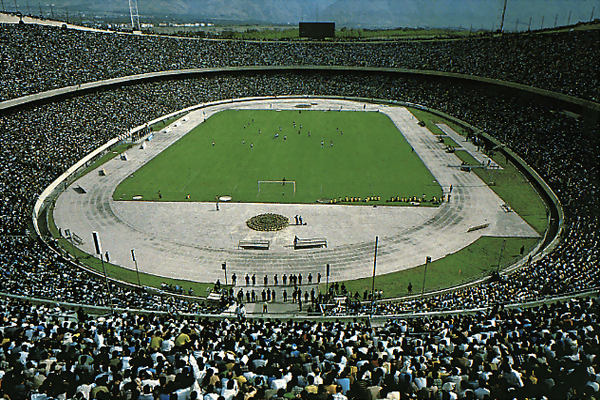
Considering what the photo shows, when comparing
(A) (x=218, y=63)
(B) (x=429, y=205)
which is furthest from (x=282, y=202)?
(A) (x=218, y=63)

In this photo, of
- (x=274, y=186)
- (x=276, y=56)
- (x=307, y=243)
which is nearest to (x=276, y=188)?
(x=274, y=186)

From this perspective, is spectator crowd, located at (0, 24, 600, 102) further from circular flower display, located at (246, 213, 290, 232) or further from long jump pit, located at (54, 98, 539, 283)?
circular flower display, located at (246, 213, 290, 232)

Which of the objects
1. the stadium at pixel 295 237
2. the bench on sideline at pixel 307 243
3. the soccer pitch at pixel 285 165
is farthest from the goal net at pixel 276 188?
the bench on sideline at pixel 307 243

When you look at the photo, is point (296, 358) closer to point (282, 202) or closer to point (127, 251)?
point (127, 251)

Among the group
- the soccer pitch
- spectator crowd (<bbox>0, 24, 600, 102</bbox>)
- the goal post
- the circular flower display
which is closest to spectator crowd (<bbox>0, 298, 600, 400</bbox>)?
the circular flower display

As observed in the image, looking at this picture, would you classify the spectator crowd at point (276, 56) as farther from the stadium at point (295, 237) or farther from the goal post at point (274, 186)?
the goal post at point (274, 186)

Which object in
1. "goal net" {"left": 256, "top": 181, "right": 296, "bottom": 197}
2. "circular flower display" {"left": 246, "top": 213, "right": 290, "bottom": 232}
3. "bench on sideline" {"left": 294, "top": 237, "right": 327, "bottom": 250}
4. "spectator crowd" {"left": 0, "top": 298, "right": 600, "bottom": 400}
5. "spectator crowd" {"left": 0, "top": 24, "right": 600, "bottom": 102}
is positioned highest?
"spectator crowd" {"left": 0, "top": 24, "right": 600, "bottom": 102}

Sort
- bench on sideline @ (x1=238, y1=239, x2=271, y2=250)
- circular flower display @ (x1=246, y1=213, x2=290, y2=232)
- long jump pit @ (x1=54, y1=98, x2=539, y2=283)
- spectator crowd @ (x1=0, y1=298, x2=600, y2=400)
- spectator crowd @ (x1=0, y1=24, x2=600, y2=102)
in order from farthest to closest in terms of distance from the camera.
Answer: spectator crowd @ (x1=0, y1=24, x2=600, y2=102)
circular flower display @ (x1=246, y1=213, x2=290, y2=232)
bench on sideline @ (x1=238, y1=239, x2=271, y2=250)
long jump pit @ (x1=54, y1=98, x2=539, y2=283)
spectator crowd @ (x1=0, y1=298, x2=600, y2=400)

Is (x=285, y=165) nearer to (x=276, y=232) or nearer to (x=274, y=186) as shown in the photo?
(x=274, y=186)
